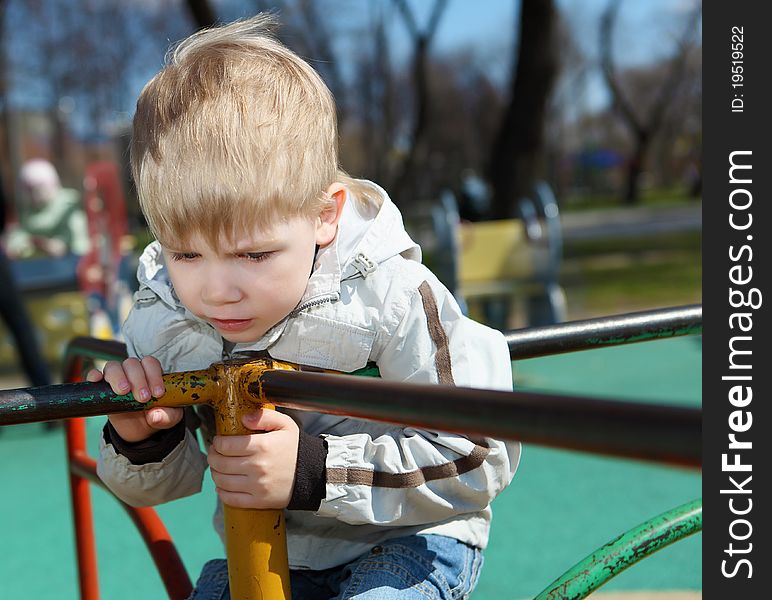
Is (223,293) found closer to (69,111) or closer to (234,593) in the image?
(234,593)

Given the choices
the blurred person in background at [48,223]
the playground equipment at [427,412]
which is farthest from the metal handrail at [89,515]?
the blurred person in background at [48,223]

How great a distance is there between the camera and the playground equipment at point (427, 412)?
0.61m

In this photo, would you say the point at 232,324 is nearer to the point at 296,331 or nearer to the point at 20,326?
the point at 296,331

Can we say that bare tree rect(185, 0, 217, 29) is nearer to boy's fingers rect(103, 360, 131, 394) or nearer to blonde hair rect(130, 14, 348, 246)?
blonde hair rect(130, 14, 348, 246)

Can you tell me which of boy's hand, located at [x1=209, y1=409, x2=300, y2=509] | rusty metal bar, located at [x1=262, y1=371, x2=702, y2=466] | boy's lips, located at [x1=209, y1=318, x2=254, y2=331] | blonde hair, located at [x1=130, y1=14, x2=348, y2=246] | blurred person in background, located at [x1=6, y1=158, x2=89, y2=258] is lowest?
blurred person in background, located at [x1=6, y1=158, x2=89, y2=258]

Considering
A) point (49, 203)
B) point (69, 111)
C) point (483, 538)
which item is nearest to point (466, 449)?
point (483, 538)

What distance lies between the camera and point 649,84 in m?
20.1

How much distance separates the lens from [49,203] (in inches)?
270

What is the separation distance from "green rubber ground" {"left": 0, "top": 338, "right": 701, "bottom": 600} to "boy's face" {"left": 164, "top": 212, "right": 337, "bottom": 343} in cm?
171

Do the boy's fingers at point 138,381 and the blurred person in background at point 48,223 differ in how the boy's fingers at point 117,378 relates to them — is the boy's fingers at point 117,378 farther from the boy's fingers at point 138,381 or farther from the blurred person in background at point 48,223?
the blurred person in background at point 48,223

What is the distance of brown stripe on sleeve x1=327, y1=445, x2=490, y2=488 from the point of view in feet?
3.75

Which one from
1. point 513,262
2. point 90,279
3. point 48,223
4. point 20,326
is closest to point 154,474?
point 20,326

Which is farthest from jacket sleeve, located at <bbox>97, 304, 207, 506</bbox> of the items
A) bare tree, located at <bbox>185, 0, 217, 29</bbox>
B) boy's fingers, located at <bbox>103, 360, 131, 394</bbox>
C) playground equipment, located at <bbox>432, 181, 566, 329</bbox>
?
bare tree, located at <bbox>185, 0, 217, 29</bbox>

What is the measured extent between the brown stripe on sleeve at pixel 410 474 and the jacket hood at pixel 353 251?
0.78 ft
